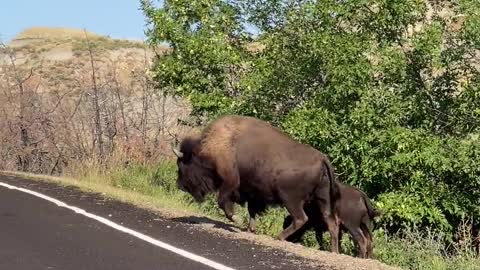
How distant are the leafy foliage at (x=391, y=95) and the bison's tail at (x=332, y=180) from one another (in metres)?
2.55

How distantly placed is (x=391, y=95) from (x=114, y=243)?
284 inches

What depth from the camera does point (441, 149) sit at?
47.1 feet

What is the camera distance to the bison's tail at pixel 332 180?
38.6 ft

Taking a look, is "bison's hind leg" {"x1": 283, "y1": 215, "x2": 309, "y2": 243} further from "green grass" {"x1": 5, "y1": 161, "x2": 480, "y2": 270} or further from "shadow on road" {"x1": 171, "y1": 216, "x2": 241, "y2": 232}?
"shadow on road" {"x1": 171, "y1": 216, "x2": 241, "y2": 232}

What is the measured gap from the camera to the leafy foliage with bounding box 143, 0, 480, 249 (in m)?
14.5

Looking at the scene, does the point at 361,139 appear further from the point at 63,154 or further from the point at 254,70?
the point at 63,154

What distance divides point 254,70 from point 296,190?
23.2ft

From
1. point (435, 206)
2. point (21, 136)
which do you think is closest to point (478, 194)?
point (435, 206)

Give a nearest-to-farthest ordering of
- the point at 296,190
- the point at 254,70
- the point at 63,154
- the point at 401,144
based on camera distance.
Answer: the point at 296,190 → the point at 401,144 → the point at 254,70 → the point at 63,154

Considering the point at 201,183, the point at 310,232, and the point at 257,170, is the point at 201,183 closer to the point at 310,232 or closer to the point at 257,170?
the point at 257,170

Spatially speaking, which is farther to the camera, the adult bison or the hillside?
→ the hillside

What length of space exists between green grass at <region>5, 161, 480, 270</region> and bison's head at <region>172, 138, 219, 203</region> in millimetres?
1084

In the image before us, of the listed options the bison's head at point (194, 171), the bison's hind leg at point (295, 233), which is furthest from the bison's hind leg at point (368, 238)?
the bison's head at point (194, 171)

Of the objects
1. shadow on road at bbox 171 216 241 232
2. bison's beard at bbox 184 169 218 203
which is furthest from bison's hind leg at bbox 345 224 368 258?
bison's beard at bbox 184 169 218 203
